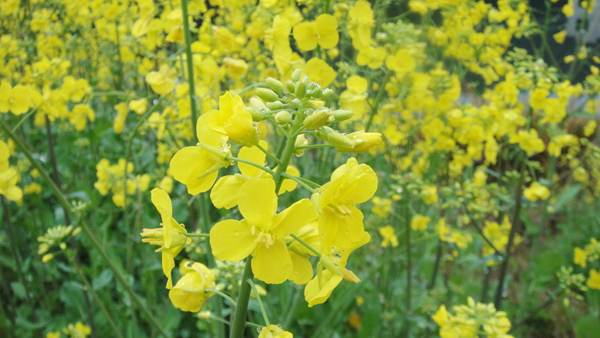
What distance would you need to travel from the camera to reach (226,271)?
176 cm

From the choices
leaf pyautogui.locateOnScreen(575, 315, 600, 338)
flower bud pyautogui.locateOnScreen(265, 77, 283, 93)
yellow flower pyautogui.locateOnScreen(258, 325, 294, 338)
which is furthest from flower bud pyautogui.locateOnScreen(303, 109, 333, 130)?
leaf pyautogui.locateOnScreen(575, 315, 600, 338)

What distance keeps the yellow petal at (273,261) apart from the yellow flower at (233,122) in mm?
232

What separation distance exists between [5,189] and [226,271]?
3.28 ft

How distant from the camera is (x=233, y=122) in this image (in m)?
0.93

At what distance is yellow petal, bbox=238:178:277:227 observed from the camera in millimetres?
889

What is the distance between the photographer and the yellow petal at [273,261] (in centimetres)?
96

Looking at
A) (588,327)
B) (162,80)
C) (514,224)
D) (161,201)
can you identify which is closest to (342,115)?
(161,201)

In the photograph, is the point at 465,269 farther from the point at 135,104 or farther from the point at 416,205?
the point at 135,104

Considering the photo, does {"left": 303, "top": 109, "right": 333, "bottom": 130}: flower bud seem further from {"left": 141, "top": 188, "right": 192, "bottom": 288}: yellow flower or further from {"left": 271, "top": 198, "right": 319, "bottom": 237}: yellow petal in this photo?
{"left": 141, "top": 188, "right": 192, "bottom": 288}: yellow flower

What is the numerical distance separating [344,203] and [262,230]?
192 mm

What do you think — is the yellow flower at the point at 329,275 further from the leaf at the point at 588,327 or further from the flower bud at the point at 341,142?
the leaf at the point at 588,327

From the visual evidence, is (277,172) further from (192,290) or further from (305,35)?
(305,35)

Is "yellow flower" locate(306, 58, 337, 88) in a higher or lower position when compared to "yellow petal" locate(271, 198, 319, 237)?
lower

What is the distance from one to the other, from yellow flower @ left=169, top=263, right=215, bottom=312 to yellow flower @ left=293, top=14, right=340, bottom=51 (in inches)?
44.6
